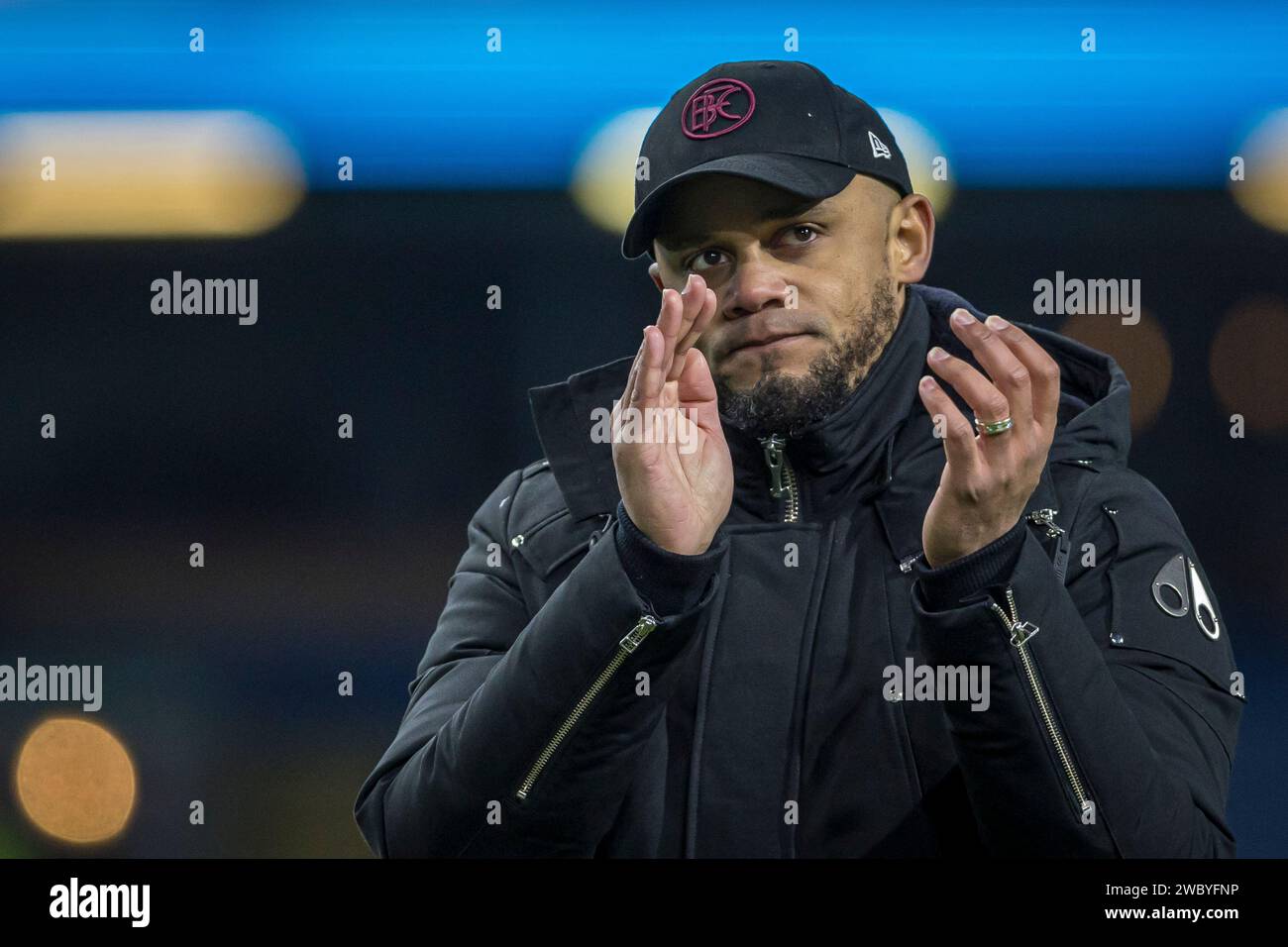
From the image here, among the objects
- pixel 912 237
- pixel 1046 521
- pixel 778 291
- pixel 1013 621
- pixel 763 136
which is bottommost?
pixel 1013 621

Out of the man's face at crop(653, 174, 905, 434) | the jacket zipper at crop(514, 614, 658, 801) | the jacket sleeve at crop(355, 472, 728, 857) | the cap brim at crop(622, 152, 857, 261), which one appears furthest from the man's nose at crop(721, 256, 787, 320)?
the jacket zipper at crop(514, 614, 658, 801)

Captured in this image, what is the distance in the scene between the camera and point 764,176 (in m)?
1.88

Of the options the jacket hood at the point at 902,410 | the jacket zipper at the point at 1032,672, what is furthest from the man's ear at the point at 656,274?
the jacket zipper at the point at 1032,672

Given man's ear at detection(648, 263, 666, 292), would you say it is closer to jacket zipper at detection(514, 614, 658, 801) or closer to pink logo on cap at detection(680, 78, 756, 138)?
pink logo on cap at detection(680, 78, 756, 138)

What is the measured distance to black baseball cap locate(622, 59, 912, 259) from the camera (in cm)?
194

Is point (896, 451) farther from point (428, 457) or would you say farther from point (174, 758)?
point (174, 758)

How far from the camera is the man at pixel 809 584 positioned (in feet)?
5.28

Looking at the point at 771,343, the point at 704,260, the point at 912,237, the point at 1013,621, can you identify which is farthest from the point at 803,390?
the point at 1013,621

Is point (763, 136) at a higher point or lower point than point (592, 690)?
higher

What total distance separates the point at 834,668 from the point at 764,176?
0.62m

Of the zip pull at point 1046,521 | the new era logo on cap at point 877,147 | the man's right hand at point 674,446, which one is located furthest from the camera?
the new era logo on cap at point 877,147

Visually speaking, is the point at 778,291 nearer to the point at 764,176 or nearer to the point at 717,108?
the point at 764,176

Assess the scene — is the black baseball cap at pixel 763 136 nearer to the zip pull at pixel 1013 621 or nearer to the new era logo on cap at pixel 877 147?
the new era logo on cap at pixel 877 147

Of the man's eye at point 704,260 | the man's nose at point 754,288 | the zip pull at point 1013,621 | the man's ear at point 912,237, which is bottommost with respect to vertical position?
the zip pull at point 1013,621
